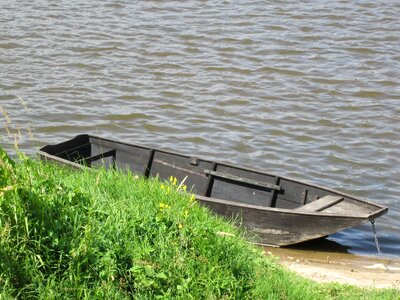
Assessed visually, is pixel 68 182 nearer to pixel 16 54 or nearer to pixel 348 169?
pixel 348 169

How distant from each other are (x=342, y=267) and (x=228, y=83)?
7.11m

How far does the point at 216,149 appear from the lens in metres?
14.4

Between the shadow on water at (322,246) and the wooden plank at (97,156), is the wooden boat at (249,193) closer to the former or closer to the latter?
the wooden plank at (97,156)

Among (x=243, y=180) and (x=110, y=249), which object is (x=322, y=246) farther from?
(x=110, y=249)

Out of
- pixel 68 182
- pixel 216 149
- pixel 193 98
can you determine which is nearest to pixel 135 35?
pixel 193 98

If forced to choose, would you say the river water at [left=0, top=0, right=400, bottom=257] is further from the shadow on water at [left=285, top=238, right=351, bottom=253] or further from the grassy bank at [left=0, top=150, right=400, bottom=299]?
the grassy bank at [left=0, top=150, right=400, bottom=299]

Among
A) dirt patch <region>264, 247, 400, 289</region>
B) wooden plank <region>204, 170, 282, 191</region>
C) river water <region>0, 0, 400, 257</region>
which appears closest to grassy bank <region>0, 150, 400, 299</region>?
dirt patch <region>264, 247, 400, 289</region>

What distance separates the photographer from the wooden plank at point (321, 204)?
10713mm

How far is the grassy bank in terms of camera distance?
241 inches

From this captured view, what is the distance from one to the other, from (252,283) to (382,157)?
25.3 ft

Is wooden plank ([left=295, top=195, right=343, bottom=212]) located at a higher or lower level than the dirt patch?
higher

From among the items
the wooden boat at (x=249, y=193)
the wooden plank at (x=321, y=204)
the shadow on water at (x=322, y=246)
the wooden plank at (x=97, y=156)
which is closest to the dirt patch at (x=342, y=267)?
the shadow on water at (x=322, y=246)

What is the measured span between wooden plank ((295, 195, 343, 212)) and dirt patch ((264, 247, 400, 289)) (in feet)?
1.98

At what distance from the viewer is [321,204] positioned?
1085 centimetres
